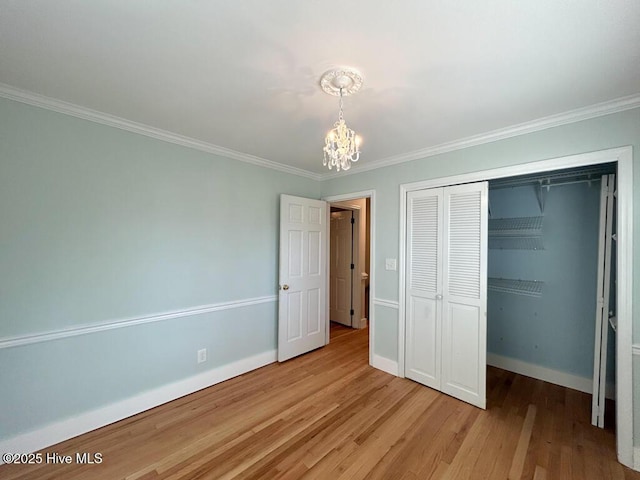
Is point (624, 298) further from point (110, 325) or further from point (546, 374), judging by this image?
point (110, 325)

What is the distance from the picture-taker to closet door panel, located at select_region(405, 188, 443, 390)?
108 inches

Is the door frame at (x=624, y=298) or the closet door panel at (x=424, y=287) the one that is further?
the closet door panel at (x=424, y=287)

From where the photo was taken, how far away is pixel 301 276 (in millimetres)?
3562

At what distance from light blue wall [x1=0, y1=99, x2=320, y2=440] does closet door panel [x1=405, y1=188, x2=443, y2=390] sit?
5.95ft

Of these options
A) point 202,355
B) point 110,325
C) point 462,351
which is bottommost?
point 202,355

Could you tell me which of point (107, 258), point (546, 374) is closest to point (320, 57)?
point (107, 258)

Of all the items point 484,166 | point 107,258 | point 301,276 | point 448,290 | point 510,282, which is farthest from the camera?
point 301,276

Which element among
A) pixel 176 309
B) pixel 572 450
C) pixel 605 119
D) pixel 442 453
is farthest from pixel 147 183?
pixel 572 450

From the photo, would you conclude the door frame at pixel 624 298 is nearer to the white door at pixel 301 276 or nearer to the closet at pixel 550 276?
the closet at pixel 550 276

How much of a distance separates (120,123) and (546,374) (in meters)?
4.72

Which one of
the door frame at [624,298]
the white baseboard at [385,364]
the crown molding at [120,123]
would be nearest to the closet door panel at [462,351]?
the white baseboard at [385,364]

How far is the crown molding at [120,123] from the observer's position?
1868 mm

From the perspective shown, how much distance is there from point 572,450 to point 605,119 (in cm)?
235

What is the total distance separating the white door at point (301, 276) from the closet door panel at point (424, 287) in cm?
125
